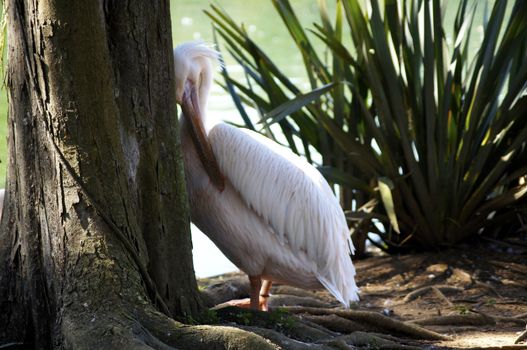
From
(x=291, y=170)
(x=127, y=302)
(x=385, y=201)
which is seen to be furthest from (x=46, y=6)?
(x=385, y=201)

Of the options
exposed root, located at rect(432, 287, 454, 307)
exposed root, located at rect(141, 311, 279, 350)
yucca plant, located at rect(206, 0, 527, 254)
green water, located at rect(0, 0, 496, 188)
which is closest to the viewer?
exposed root, located at rect(141, 311, 279, 350)

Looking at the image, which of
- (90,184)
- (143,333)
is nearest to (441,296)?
(143,333)

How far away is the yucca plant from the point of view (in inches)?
229

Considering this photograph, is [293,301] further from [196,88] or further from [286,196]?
[196,88]

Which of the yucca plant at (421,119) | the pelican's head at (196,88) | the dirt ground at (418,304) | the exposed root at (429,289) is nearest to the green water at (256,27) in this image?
the yucca plant at (421,119)

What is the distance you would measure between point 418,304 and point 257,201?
5.03 feet

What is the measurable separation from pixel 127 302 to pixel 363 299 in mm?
2717

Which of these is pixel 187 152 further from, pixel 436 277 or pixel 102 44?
pixel 436 277

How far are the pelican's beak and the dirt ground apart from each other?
0.79 m

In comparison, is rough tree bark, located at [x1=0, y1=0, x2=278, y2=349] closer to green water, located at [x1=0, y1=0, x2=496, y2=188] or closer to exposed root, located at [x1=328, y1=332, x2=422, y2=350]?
exposed root, located at [x1=328, y1=332, x2=422, y2=350]

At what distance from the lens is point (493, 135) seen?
5.86m

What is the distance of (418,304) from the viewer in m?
5.34

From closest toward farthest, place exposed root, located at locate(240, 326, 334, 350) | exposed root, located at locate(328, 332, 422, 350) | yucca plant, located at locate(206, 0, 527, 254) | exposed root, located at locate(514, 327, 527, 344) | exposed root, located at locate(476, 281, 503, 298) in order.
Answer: exposed root, located at locate(240, 326, 334, 350) → exposed root, located at locate(328, 332, 422, 350) → exposed root, located at locate(514, 327, 527, 344) → exposed root, located at locate(476, 281, 503, 298) → yucca plant, located at locate(206, 0, 527, 254)

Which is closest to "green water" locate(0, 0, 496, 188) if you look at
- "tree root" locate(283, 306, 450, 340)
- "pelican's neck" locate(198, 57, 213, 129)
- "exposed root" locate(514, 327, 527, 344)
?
"pelican's neck" locate(198, 57, 213, 129)
